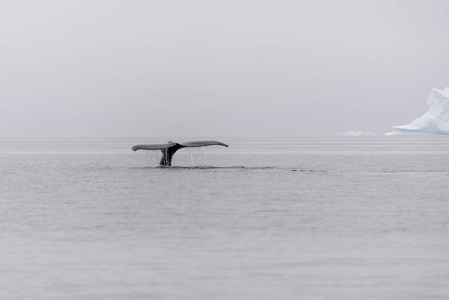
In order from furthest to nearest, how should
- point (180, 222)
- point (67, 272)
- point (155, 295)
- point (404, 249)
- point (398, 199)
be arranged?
point (398, 199) → point (180, 222) → point (404, 249) → point (67, 272) → point (155, 295)

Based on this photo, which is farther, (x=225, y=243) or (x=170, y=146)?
(x=170, y=146)

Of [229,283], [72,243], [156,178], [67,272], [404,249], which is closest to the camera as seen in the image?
[229,283]

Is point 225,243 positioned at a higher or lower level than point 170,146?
lower

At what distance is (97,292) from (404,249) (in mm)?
7987

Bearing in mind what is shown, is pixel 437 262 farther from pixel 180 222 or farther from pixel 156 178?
pixel 156 178

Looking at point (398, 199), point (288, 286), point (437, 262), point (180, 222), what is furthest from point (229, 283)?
point (398, 199)

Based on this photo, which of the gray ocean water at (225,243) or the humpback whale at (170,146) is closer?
the gray ocean water at (225,243)

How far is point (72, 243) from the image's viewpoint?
18516 mm

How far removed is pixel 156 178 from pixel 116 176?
3.92 meters

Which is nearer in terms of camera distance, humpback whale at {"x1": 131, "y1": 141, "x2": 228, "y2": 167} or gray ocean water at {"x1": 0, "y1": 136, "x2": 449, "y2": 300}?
gray ocean water at {"x1": 0, "y1": 136, "x2": 449, "y2": 300}

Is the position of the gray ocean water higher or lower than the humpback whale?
lower

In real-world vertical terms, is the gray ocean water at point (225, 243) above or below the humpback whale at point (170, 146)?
below

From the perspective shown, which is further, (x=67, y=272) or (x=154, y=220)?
(x=154, y=220)

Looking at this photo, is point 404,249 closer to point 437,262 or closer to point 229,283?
point 437,262
